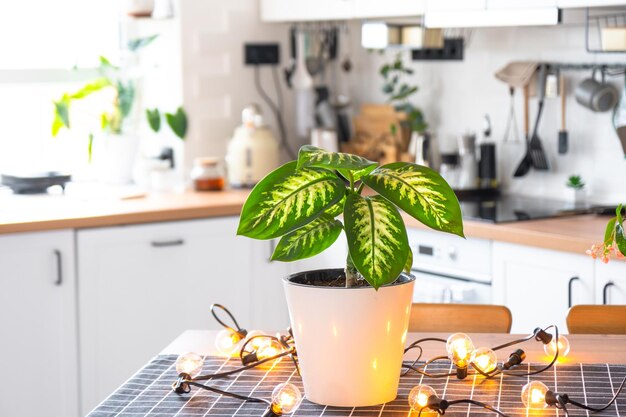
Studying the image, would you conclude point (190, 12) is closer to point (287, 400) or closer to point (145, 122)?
point (145, 122)

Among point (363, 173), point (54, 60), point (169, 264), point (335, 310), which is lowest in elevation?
point (169, 264)

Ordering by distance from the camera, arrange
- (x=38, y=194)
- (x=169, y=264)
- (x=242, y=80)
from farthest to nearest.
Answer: (x=242, y=80), (x=38, y=194), (x=169, y=264)

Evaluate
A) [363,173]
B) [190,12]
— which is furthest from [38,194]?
[363,173]

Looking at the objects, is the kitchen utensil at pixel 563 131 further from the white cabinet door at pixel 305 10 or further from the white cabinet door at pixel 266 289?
the white cabinet door at pixel 266 289

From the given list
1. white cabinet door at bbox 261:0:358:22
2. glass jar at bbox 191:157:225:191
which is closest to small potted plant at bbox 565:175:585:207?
white cabinet door at bbox 261:0:358:22

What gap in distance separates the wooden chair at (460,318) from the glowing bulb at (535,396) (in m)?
0.58

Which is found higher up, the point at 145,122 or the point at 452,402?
the point at 145,122

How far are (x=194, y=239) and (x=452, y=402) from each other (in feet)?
7.02

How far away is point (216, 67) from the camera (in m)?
4.19

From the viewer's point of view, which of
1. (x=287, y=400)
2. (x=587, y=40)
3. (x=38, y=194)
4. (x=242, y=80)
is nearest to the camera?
(x=287, y=400)

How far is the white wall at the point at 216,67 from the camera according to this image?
4.12 meters

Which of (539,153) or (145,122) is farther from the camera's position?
(145,122)

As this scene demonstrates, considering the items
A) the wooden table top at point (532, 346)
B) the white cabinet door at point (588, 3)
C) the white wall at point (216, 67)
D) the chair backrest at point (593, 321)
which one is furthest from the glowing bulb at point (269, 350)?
the white wall at point (216, 67)

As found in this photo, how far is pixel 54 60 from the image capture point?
13.5ft
